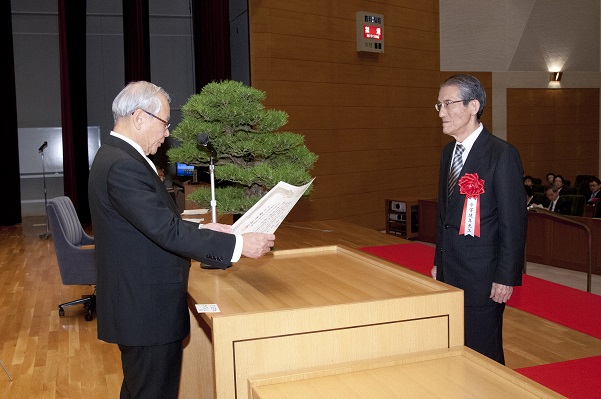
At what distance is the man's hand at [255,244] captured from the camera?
2145mm

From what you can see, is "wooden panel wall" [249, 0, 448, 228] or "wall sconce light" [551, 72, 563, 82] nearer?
"wooden panel wall" [249, 0, 448, 228]

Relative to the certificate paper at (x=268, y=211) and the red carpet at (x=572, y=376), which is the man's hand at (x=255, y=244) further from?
the red carpet at (x=572, y=376)

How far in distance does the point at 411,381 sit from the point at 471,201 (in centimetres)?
103

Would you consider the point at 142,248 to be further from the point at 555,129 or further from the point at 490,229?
the point at 555,129

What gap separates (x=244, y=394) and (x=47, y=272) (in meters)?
6.01

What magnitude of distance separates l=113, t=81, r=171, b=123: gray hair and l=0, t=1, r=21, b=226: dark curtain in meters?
10.1

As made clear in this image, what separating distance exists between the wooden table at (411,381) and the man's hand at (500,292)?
0.65 metres

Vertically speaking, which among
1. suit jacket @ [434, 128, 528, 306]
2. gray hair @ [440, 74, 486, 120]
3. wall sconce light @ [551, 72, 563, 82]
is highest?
wall sconce light @ [551, 72, 563, 82]

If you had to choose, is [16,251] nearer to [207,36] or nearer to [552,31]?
[207,36]

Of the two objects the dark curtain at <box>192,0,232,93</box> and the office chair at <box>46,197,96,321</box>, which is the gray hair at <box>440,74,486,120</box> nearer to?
the office chair at <box>46,197,96,321</box>

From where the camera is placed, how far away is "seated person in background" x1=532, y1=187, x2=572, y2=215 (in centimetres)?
863

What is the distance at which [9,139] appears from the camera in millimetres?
11320

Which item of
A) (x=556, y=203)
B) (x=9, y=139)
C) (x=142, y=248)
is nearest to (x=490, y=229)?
(x=142, y=248)

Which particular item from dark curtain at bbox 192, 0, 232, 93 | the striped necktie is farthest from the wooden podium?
dark curtain at bbox 192, 0, 232, 93
